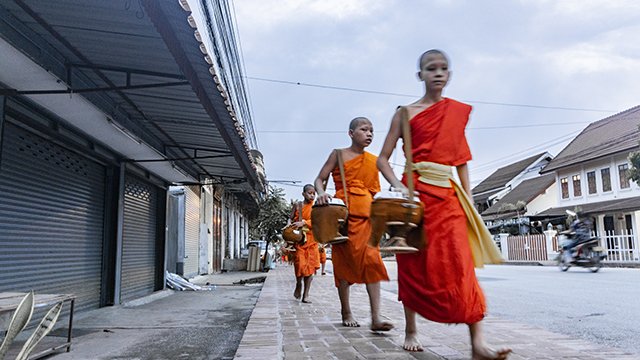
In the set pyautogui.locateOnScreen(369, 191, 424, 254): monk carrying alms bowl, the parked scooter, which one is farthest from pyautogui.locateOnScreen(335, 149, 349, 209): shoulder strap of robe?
the parked scooter

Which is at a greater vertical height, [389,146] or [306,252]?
[389,146]

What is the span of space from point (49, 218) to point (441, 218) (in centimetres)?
495

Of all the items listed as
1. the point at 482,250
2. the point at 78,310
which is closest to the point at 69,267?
the point at 78,310

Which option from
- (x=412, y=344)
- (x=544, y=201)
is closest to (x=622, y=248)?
(x=544, y=201)

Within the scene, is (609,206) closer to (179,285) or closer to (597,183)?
(597,183)

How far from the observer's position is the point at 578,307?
7406 mm

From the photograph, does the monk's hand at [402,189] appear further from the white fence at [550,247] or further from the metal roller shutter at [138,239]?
the white fence at [550,247]

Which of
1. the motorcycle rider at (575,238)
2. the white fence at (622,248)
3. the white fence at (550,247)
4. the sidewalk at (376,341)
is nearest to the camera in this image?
the sidewalk at (376,341)

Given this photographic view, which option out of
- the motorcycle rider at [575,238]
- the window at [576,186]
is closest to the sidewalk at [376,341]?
the motorcycle rider at [575,238]

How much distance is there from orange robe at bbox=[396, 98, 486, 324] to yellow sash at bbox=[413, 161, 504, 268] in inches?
1.3

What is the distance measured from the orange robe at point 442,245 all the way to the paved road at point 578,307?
2599mm

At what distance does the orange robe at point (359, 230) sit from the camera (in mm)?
4145

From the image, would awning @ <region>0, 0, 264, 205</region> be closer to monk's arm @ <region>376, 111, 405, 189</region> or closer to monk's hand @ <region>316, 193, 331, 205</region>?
monk's hand @ <region>316, 193, 331, 205</region>

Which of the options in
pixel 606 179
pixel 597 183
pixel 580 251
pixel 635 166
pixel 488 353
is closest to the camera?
pixel 488 353
